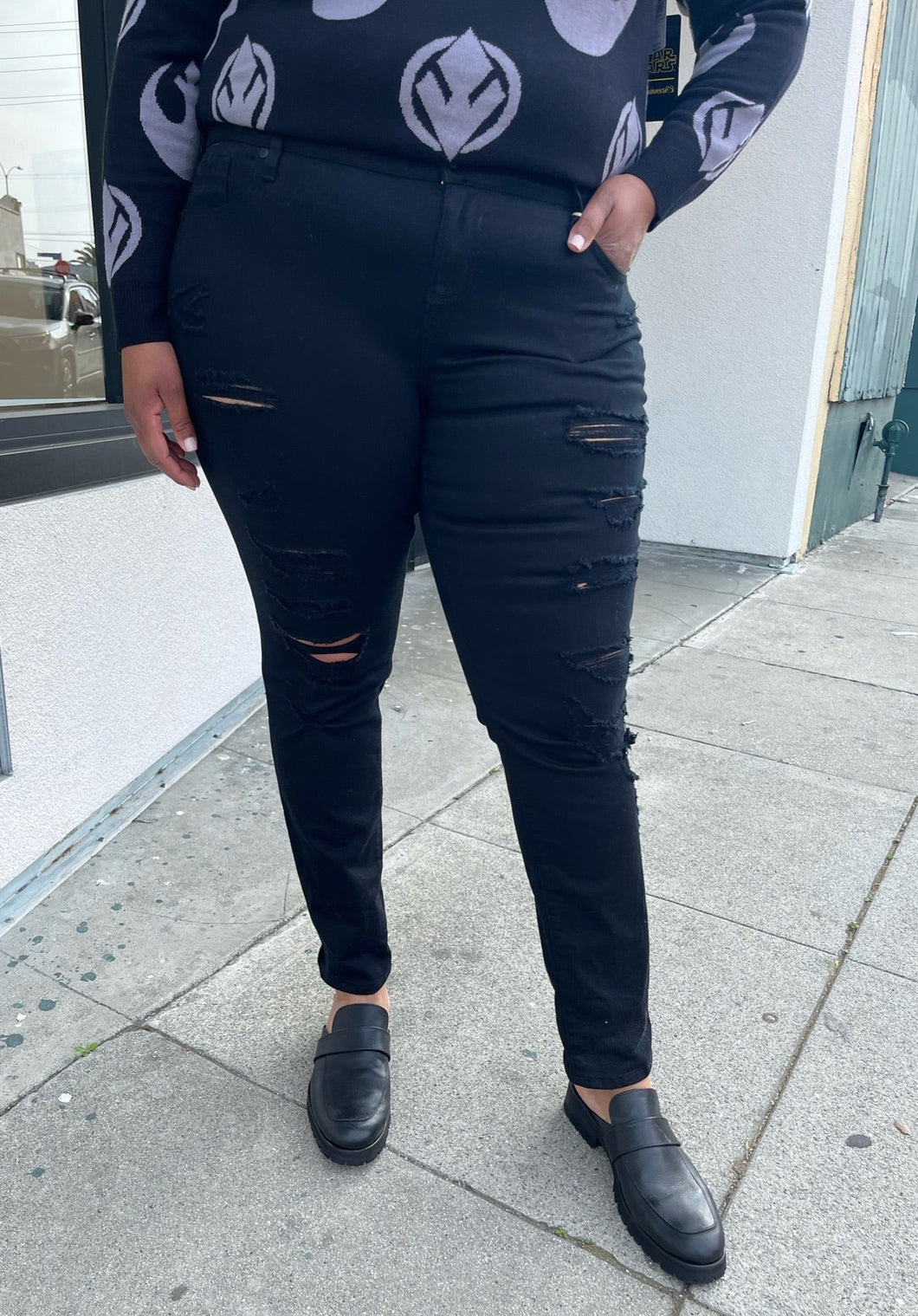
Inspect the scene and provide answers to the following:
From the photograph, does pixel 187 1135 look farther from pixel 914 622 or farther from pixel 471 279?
pixel 914 622

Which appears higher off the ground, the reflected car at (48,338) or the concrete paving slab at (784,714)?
the reflected car at (48,338)

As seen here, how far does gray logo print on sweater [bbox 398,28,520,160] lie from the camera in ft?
3.65

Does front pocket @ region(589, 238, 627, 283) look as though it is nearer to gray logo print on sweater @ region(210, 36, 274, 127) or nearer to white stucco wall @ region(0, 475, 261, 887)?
gray logo print on sweater @ region(210, 36, 274, 127)

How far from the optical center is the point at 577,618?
1273mm

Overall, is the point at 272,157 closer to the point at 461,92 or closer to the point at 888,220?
the point at 461,92

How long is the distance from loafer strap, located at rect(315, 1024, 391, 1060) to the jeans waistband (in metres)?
1.28

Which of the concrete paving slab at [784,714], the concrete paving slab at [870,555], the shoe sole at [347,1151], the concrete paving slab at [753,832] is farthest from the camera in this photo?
the concrete paving slab at [870,555]

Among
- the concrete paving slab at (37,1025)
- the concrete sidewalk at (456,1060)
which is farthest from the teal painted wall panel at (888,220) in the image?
the concrete paving slab at (37,1025)

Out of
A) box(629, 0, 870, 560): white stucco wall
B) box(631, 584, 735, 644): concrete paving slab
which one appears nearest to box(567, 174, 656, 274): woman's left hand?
box(631, 584, 735, 644): concrete paving slab

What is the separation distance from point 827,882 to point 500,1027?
972 millimetres

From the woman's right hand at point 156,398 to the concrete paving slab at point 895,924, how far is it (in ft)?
5.55

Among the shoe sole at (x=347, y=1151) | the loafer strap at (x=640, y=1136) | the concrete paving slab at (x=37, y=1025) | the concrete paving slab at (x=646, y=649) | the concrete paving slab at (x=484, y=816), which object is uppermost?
the loafer strap at (x=640, y=1136)

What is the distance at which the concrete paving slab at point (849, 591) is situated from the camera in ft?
15.9

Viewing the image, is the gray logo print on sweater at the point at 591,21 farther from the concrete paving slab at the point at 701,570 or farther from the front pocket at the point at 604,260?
the concrete paving slab at the point at 701,570
